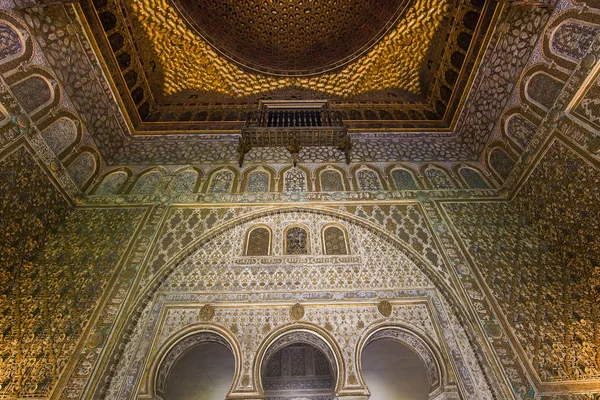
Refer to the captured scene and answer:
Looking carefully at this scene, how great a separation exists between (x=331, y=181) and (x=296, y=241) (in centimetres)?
138

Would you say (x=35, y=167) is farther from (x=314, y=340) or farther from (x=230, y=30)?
(x=230, y=30)

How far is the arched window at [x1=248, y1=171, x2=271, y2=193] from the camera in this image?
5.14m

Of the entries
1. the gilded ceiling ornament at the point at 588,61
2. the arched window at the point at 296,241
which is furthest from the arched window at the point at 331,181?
the gilded ceiling ornament at the point at 588,61

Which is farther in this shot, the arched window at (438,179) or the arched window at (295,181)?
the arched window at (438,179)

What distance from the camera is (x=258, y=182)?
17.3 ft

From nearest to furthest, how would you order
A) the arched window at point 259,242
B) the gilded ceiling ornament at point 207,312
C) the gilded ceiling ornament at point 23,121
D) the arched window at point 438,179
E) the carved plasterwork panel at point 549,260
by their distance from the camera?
the carved plasterwork panel at point 549,260 → the gilded ceiling ornament at point 207,312 → the gilded ceiling ornament at point 23,121 → the arched window at point 259,242 → the arched window at point 438,179

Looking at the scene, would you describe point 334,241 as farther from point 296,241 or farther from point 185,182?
point 185,182

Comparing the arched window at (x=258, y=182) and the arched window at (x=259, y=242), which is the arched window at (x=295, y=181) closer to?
the arched window at (x=258, y=182)

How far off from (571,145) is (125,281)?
19.4ft

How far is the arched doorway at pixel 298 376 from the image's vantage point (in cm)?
563

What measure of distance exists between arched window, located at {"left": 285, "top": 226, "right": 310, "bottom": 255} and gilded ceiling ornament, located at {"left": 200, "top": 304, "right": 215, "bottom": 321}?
1204 mm

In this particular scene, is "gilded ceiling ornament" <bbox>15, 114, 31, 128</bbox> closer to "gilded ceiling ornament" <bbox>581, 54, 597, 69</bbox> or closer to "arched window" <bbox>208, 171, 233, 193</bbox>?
"arched window" <bbox>208, 171, 233, 193</bbox>

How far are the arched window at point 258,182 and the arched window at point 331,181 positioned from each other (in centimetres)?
93

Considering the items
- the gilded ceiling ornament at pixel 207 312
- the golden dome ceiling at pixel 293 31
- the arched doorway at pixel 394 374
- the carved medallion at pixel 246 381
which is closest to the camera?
the carved medallion at pixel 246 381
